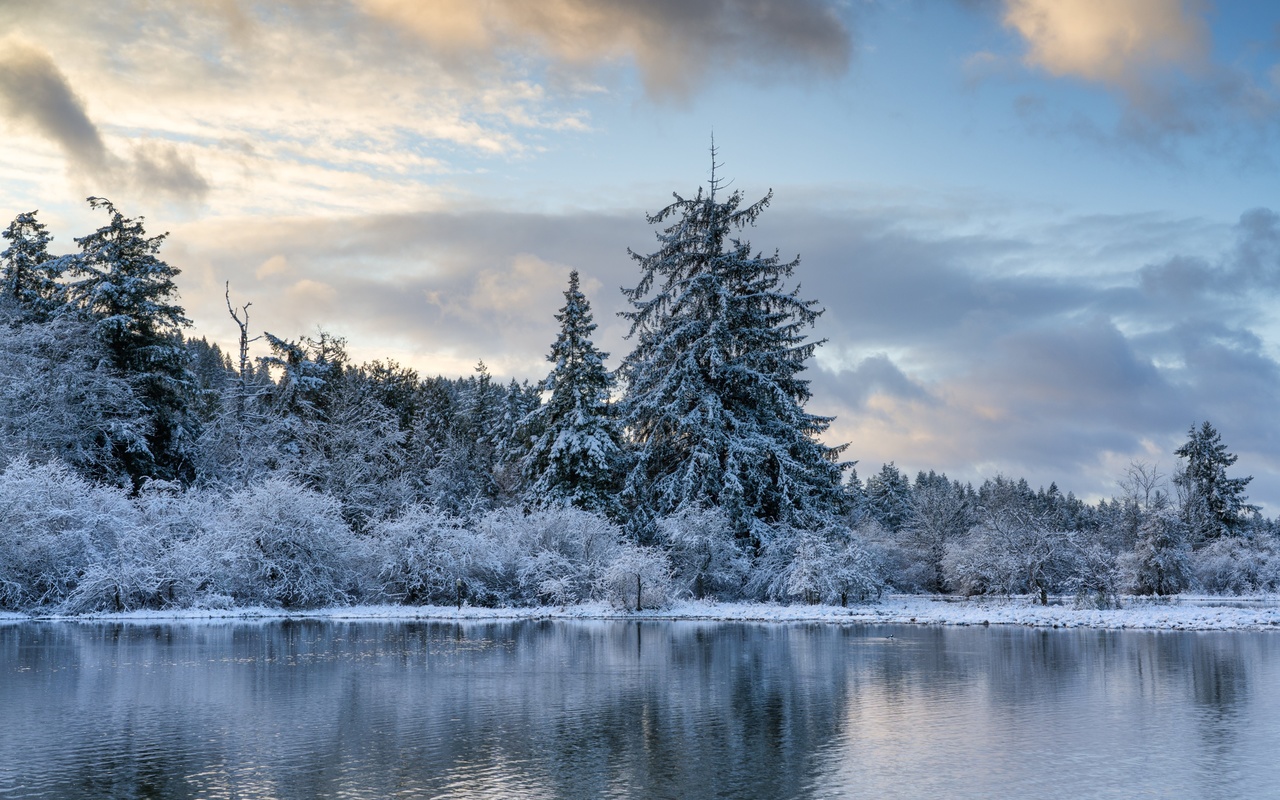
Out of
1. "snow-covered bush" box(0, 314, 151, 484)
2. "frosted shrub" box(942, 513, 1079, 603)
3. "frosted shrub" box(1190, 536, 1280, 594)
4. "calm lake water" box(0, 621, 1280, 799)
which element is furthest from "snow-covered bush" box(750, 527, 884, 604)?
"snow-covered bush" box(0, 314, 151, 484)

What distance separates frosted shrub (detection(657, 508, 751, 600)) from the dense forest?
136mm

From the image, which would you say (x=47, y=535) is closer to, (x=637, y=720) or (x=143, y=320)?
(x=143, y=320)

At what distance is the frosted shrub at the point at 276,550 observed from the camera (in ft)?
136

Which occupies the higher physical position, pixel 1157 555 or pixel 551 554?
pixel 551 554

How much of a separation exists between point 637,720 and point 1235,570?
62939 millimetres

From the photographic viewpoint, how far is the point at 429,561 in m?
44.1

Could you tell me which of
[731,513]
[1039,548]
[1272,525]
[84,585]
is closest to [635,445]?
[731,513]

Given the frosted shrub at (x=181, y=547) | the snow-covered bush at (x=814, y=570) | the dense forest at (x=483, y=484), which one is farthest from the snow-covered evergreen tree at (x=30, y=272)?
the snow-covered bush at (x=814, y=570)

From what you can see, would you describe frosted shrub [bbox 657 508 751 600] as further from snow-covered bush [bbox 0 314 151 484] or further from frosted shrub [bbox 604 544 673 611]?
snow-covered bush [bbox 0 314 151 484]

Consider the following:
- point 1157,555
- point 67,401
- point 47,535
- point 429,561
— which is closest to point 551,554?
point 429,561

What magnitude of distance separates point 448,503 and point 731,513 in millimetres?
25839

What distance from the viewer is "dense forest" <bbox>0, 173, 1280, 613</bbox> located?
4134 cm

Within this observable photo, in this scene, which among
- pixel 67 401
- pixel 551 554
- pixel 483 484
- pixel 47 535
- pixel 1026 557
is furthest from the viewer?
pixel 483 484

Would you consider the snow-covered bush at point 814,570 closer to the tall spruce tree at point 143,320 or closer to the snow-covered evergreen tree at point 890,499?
the tall spruce tree at point 143,320
